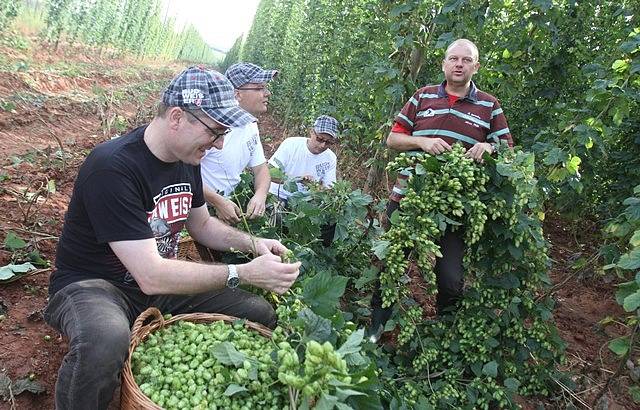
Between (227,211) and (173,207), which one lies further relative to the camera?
(227,211)

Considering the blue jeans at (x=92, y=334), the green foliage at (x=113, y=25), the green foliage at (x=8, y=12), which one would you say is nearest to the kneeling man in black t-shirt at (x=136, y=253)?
the blue jeans at (x=92, y=334)

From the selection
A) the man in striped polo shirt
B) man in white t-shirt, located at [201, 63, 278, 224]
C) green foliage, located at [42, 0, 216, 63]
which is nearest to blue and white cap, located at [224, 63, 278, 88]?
man in white t-shirt, located at [201, 63, 278, 224]

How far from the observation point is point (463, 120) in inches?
117

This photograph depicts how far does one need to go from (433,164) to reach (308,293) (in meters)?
0.92

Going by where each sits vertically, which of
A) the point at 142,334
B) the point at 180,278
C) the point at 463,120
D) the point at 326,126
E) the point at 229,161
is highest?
the point at 463,120

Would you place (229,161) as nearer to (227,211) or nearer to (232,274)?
(227,211)

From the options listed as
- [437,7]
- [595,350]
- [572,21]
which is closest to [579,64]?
[572,21]

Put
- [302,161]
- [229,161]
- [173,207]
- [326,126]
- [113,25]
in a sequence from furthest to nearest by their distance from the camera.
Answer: [113,25]
[302,161]
[326,126]
[229,161]
[173,207]

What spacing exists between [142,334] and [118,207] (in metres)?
0.51

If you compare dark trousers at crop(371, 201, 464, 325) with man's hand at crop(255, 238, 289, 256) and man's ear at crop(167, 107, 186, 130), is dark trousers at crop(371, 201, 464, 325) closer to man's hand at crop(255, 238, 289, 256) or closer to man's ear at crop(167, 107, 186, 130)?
man's hand at crop(255, 238, 289, 256)

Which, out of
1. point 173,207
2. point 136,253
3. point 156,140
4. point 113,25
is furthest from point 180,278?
point 113,25

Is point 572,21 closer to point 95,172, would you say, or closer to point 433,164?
point 433,164

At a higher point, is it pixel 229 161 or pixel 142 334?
pixel 229 161

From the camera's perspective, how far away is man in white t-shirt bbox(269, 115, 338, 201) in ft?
13.8
